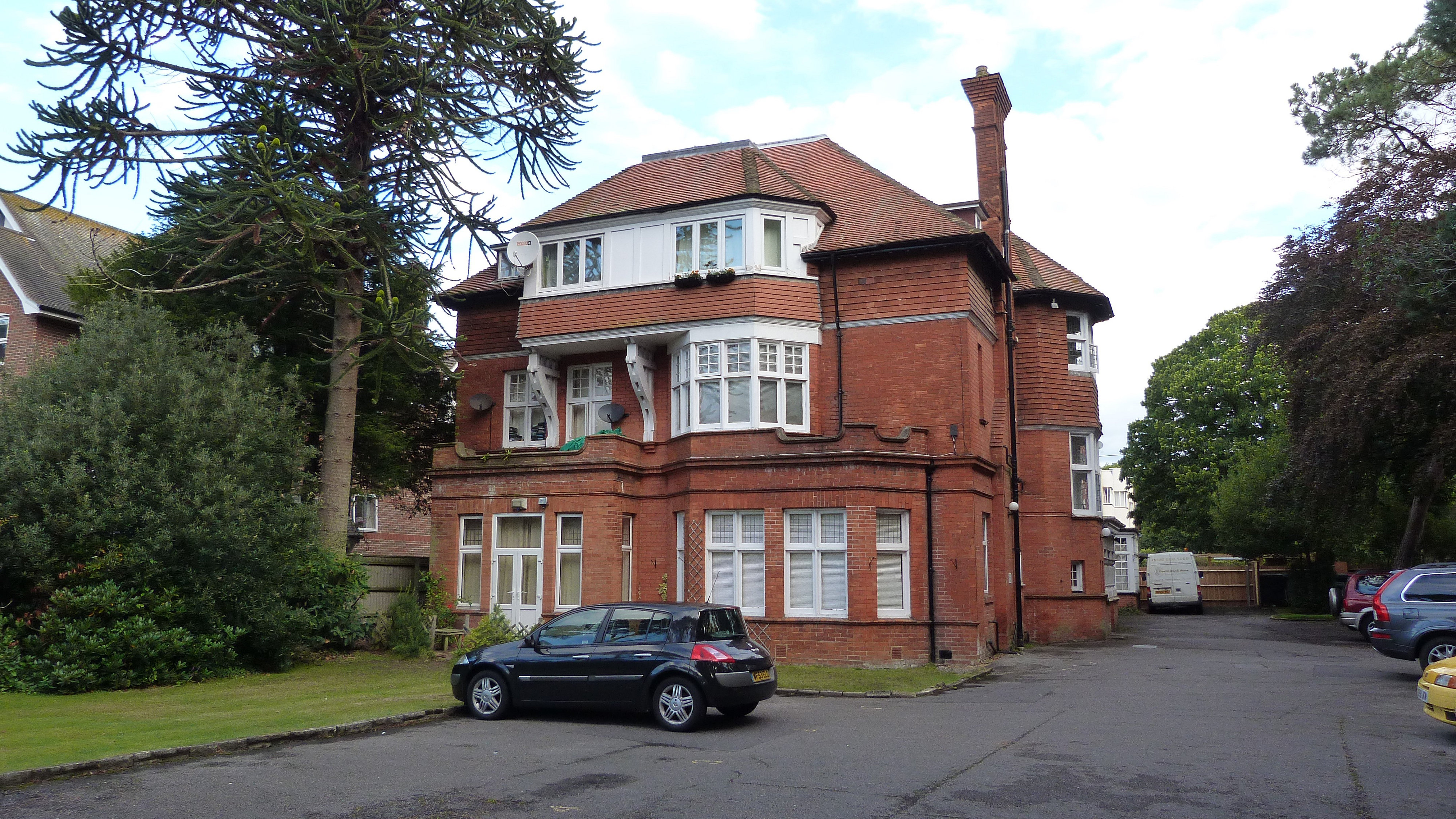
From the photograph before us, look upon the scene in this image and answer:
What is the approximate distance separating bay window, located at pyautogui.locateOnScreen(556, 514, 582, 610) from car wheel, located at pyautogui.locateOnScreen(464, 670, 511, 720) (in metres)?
8.01

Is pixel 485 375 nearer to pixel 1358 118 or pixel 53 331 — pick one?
pixel 53 331

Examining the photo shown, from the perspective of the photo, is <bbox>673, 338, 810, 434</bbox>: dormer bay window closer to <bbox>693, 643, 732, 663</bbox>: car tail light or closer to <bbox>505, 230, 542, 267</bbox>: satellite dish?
<bbox>505, 230, 542, 267</bbox>: satellite dish

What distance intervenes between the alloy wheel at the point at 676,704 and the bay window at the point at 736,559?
7.82 metres

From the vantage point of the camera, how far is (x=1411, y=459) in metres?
25.0

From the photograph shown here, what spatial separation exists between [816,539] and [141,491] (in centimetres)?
1165

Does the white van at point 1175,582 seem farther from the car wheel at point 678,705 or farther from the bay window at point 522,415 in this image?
the car wheel at point 678,705

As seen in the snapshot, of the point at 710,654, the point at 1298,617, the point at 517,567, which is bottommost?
the point at 1298,617

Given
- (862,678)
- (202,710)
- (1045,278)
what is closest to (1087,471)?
(1045,278)

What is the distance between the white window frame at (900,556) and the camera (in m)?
19.0

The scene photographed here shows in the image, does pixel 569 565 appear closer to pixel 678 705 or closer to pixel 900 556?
pixel 900 556

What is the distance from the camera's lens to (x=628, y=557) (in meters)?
21.1

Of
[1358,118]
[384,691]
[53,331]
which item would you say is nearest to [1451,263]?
[1358,118]

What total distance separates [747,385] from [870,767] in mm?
12585

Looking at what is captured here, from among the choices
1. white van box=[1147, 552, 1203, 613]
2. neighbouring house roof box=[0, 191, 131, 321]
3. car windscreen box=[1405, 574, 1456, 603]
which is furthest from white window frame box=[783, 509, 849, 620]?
white van box=[1147, 552, 1203, 613]
